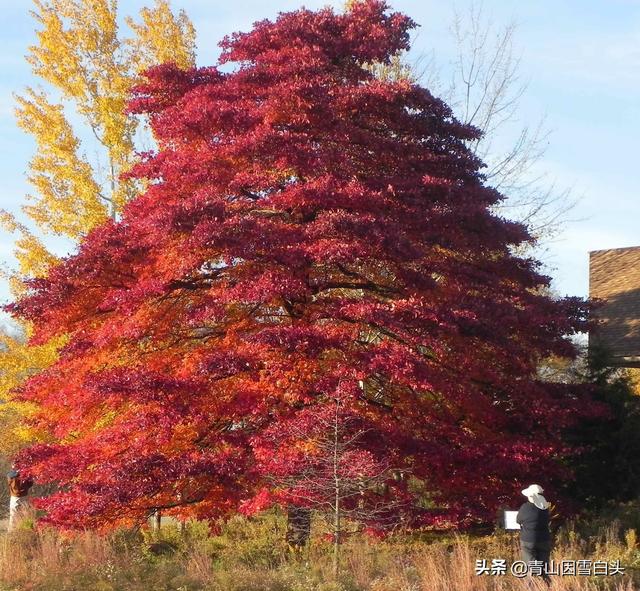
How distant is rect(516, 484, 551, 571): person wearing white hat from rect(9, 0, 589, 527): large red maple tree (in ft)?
6.01

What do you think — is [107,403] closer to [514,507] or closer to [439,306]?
[439,306]

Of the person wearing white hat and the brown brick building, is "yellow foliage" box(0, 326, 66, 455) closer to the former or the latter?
the person wearing white hat

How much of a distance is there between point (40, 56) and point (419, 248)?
12126mm

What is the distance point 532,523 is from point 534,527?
6cm

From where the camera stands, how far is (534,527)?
8875mm

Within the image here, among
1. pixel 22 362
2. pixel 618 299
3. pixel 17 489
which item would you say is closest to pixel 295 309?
pixel 17 489

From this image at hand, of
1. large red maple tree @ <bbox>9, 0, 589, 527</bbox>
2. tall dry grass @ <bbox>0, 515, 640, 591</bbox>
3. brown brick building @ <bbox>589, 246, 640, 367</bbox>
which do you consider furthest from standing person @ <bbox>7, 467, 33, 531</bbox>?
brown brick building @ <bbox>589, 246, 640, 367</bbox>

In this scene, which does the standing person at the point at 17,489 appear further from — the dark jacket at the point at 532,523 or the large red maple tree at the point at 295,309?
the dark jacket at the point at 532,523

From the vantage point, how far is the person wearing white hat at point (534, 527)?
884 cm

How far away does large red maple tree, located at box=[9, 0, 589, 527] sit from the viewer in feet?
33.1

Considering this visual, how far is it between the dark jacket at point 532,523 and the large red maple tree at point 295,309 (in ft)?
5.95

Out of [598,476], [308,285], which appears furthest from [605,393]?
[308,285]

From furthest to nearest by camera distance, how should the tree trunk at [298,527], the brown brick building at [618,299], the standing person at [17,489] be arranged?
the brown brick building at [618,299] → the standing person at [17,489] → the tree trunk at [298,527]

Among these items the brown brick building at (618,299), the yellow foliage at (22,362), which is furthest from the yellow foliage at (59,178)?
the brown brick building at (618,299)
